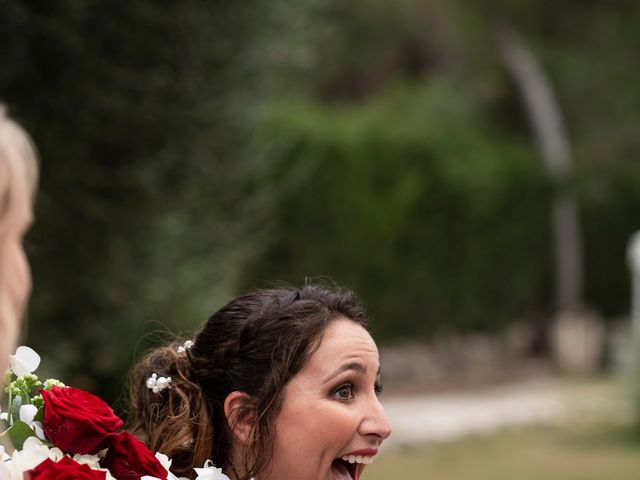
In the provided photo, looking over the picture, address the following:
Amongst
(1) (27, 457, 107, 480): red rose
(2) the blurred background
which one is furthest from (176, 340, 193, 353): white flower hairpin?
(2) the blurred background

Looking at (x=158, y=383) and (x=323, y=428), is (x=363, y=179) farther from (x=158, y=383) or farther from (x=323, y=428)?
(x=323, y=428)

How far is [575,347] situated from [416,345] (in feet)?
9.27

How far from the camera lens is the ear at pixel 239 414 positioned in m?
2.29

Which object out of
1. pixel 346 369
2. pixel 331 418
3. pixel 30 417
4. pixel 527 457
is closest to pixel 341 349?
pixel 346 369

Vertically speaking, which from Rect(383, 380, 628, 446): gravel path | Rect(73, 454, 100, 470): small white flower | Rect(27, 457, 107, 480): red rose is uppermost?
Rect(383, 380, 628, 446): gravel path

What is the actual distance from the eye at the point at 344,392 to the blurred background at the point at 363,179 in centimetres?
152

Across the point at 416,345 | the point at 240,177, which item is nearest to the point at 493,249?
the point at 416,345

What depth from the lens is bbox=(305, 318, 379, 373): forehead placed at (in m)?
2.27

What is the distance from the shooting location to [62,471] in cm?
181

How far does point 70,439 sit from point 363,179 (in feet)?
40.9

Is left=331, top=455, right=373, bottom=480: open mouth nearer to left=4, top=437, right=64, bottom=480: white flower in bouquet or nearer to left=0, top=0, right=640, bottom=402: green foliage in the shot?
left=4, top=437, right=64, bottom=480: white flower in bouquet

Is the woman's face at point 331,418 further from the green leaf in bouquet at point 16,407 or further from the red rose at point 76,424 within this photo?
the green leaf in bouquet at point 16,407

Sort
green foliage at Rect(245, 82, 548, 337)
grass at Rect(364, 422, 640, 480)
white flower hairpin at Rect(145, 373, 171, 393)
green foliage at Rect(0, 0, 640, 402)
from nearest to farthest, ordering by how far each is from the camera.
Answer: white flower hairpin at Rect(145, 373, 171, 393), green foliage at Rect(0, 0, 640, 402), grass at Rect(364, 422, 640, 480), green foliage at Rect(245, 82, 548, 337)

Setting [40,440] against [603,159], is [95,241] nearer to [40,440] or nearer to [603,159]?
[40,440]
